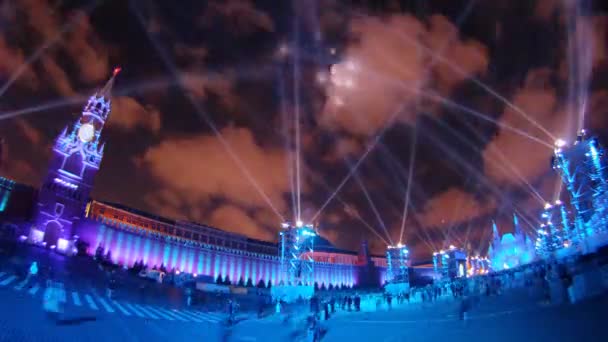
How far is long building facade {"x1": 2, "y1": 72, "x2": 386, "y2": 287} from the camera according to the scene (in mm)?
52312

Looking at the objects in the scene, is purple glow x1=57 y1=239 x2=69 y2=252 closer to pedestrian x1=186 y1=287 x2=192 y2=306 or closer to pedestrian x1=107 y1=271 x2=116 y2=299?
pedestrian x1=107 y1=271 x2=116 y2=299

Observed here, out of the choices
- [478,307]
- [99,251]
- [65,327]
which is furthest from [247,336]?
[99,251]

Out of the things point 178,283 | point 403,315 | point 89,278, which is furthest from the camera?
point 178,283

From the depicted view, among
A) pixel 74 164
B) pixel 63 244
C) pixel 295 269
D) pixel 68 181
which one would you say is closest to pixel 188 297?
pixel 295 269

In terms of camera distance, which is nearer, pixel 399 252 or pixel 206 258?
pixel 399 252

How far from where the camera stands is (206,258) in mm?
73312

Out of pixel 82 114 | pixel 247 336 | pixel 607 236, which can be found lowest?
pixel 247 336

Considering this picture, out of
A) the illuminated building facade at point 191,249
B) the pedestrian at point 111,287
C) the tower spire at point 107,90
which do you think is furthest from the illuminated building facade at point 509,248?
the tower spire at point 107,90

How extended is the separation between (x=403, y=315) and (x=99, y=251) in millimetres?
51384

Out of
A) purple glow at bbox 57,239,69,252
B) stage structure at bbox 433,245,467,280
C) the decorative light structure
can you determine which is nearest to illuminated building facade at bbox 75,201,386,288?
Result: purple glow at bbox 57,239,69,252

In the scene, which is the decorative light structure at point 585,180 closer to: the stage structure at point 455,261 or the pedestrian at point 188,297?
the pedestrian at point 188,297

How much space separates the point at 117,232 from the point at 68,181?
11.4 metres

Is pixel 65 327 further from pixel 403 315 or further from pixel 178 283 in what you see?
pixel 178 283

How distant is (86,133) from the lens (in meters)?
61.1
